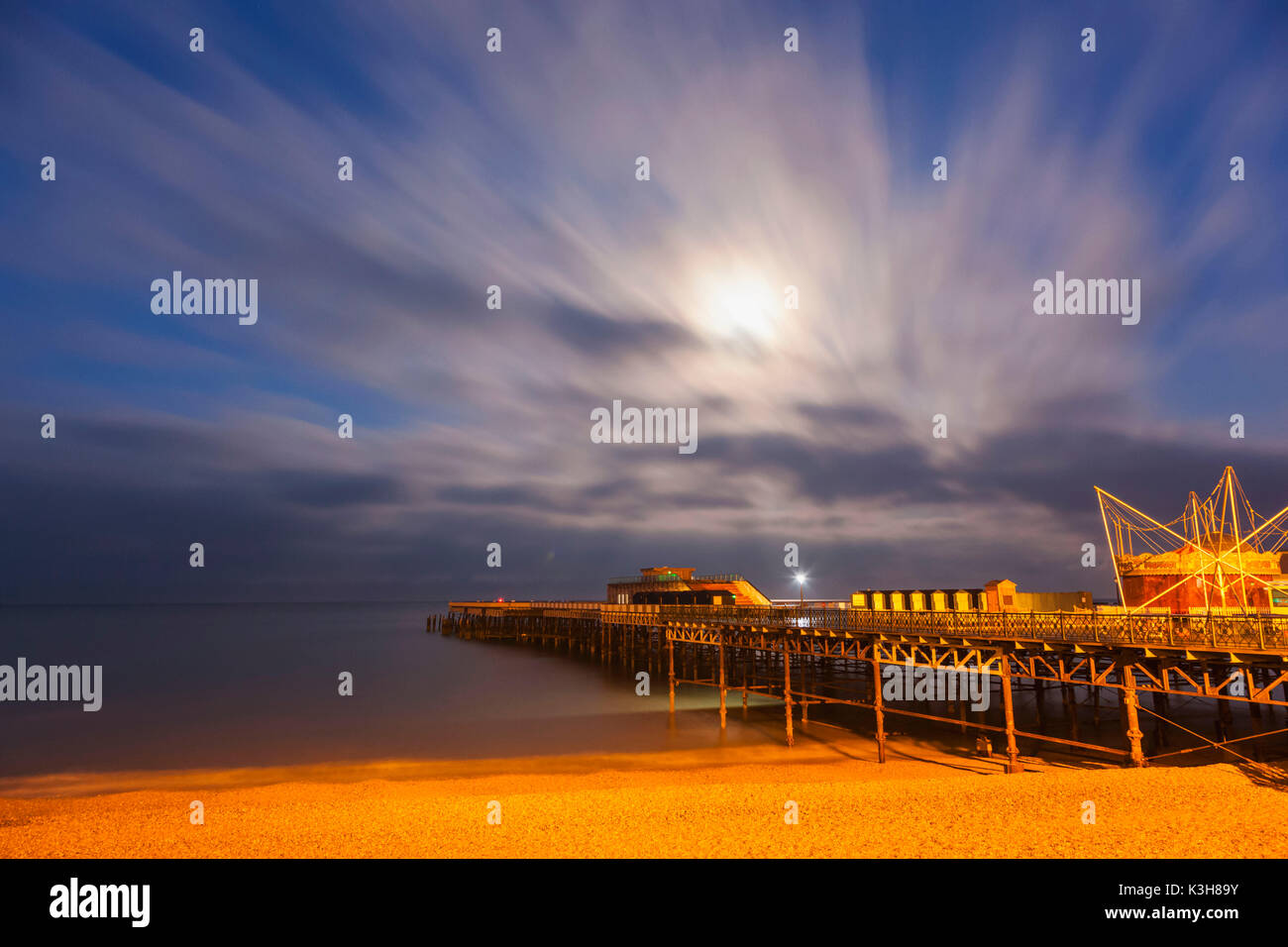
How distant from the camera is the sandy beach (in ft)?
44.2

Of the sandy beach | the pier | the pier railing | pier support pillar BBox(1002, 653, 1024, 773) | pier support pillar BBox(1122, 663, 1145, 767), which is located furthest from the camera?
pier support pillar BBox(1002, 653, 1024, 773)

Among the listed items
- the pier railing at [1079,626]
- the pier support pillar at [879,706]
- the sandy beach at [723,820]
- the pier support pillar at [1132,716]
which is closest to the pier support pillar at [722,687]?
the pier railing at [1079,626]

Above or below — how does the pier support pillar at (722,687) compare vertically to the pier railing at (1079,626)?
below

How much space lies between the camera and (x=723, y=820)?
615 inches

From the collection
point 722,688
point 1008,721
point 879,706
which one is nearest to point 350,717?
point 722,688

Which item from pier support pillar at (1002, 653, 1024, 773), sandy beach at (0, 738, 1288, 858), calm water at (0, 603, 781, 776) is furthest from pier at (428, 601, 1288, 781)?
calm water at (0, 603, 781, 776)

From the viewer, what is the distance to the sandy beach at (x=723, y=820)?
13469mm

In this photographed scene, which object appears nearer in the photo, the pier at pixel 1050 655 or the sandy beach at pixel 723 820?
the sandy beach at pixel 723 820

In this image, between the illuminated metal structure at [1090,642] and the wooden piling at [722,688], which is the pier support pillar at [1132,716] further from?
the wooden piling at [722,688]

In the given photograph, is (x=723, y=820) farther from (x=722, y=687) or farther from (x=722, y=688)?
(x=722, y=688)

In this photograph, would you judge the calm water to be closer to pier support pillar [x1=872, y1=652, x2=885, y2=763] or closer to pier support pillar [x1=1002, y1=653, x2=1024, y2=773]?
pier support pillar [x1=872, y1=652, x2=885, y2=763]

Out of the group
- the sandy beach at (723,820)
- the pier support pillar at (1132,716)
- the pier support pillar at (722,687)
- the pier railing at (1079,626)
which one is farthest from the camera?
the pier support pillar at (722,687)
